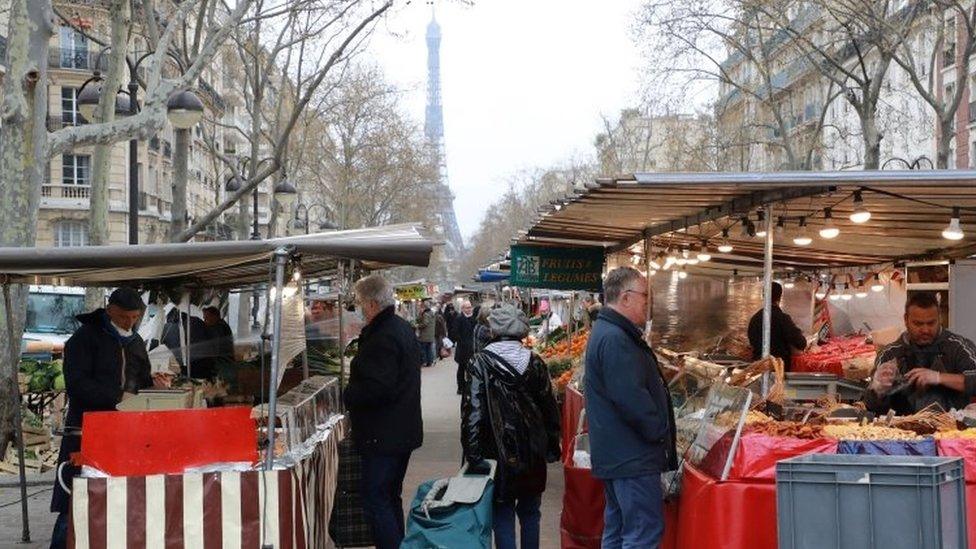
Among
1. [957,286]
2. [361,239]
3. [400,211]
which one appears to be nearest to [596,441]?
[361,239]

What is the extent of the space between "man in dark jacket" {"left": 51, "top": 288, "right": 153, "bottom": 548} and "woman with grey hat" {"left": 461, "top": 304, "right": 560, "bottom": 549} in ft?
7.38

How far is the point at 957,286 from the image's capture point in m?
11.7

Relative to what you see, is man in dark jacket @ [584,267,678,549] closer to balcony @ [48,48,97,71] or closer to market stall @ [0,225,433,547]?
market stall @ [0,225,433,547]

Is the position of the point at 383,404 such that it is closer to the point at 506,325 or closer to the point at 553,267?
the point at 506,325

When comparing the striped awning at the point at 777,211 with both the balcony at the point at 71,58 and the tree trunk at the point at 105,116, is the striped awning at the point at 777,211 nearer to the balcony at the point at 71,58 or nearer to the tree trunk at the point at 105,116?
the tree trunk at the point at 105,116

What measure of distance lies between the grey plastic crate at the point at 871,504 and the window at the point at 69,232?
50151 mm

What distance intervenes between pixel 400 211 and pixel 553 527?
199ft

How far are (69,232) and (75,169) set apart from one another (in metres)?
2.85

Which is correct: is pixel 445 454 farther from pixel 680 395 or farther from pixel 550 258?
pixel 680 395

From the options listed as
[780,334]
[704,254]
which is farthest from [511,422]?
[704,254]

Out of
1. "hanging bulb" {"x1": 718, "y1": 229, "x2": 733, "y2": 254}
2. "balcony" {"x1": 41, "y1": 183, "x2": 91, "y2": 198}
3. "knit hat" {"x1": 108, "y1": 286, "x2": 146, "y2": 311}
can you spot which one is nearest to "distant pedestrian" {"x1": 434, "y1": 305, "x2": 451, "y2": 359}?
"balcony" {"x1": 41, "y1": 183, "x2": 91, "y2": 198}

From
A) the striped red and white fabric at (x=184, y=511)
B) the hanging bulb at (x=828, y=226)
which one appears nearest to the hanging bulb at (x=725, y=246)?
the hanging bulb at (x=828, y=226)

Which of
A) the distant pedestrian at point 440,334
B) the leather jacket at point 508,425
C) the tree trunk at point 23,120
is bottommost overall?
the distant pedestrian at point 440,334

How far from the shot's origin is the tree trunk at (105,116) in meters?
15.4
